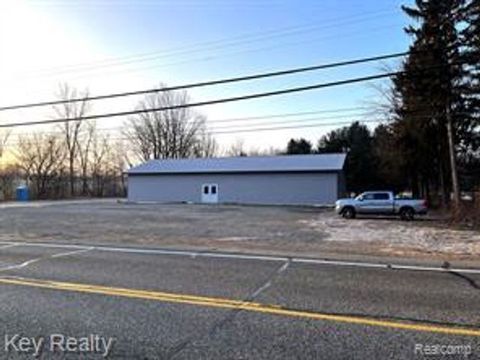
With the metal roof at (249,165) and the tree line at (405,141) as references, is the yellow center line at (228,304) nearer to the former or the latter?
the tree line at (405,141)

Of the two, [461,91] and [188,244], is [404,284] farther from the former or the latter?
[461,91]

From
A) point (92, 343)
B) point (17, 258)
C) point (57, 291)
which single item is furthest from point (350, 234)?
point (92, 343)

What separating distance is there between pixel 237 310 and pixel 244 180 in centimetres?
4185

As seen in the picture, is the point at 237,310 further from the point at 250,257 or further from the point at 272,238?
the point at 272,238

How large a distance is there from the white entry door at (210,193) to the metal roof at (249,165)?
148 centimetres

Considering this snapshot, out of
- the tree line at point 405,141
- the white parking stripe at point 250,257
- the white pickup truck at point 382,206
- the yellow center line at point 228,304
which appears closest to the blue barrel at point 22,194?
the tree line at point 405,141

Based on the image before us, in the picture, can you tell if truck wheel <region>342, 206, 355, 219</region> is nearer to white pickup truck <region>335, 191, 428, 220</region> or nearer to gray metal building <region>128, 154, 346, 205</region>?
white pickup truck <region>335, 191, 428, 220</region>

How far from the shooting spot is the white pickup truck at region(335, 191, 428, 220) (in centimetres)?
3062

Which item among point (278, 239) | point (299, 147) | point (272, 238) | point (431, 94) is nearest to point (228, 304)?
point (278, 239)

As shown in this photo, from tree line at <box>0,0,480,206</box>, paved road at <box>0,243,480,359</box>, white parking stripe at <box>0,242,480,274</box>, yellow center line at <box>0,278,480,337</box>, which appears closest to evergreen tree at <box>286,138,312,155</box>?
tree line at <box>0,0,480,206</box>

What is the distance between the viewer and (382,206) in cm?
3147

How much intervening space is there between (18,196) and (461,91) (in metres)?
51.0

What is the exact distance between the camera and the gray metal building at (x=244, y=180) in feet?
150

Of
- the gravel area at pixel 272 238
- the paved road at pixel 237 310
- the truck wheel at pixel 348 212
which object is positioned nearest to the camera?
the paved road at pixel 237 310
